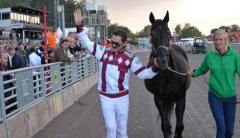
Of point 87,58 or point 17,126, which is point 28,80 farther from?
point 87,58

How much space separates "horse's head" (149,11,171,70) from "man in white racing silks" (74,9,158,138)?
0.22 meters

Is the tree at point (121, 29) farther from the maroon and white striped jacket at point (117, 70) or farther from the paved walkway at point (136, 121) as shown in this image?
the paved walkway at point (136, 121)

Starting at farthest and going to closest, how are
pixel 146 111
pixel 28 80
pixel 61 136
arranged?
pixel 146 111, pixel 28 80, pixel 61 136

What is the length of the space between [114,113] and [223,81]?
157 centimetres

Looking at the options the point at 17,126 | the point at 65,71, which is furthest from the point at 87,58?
the point at 17,126

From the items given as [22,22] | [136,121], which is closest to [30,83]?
[136,121]

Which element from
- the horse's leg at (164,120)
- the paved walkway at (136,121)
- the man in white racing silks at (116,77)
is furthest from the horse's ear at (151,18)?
the paved walkway at (136,121)

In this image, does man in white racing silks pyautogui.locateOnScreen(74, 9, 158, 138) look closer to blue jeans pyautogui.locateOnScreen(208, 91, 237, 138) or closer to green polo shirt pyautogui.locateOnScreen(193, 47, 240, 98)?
green polo shirt pyautogui.locateOnScreen(193, 47, 240, 98)

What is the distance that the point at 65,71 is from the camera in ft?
40.5

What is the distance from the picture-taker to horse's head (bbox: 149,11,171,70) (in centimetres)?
528

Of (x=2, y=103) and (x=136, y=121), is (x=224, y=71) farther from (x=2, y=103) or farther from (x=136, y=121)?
(x=136, y=121)

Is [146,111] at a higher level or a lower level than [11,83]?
lower

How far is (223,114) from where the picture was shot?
17.4 ft

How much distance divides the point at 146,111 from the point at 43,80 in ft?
9.41
